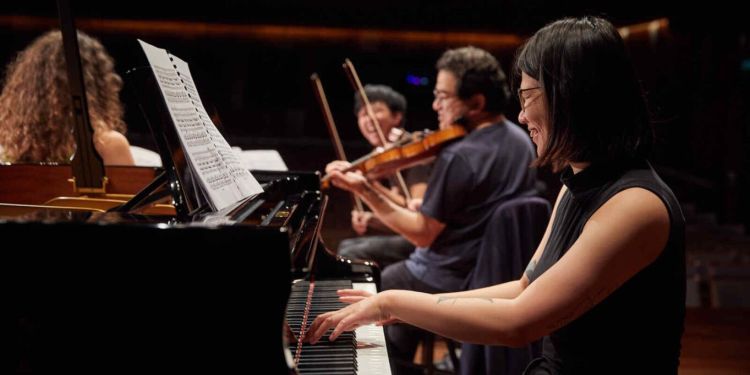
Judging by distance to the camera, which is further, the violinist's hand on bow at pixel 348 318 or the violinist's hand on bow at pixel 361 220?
the violinist's hand on bow at pixel 361 220

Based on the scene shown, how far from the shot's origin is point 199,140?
5.35 feet

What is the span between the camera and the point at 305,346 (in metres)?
1.43

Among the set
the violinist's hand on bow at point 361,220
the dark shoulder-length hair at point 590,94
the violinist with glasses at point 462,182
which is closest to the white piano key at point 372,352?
the dark shoulder-length hair at point 590,94

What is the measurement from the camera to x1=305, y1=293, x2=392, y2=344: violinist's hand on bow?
1.40 metres

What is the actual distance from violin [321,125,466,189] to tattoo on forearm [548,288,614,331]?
193cm

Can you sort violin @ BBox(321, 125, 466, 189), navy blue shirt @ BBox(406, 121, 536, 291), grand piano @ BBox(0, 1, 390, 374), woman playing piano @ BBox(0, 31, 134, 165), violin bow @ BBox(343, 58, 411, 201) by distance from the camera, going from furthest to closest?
violin bow @ BBox(343, 58, 411, 201)
violin @ BBox(321, 125, 466, 189)
navy blue shirt @ BBox(406, 121, 536, 291)
woman playing piano @ BBox(0, 31, 134, 165)
grand piano @ BBox(0, 1, 390, 374)

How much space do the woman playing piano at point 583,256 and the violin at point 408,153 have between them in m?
1.77

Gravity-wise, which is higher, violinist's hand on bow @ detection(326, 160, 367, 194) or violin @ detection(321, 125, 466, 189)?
violin @ detection(321, 125, 466, 189)

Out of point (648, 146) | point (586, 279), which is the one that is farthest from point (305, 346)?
point (648, 146)

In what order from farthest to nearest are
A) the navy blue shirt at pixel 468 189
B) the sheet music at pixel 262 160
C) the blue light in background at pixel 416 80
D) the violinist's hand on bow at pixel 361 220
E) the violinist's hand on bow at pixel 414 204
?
the blue light in background at pixel 416 80 < the violinist's hand on bow at pixel 361 220 < the violinist's hand on bow at pixel 414 204 < the sheet music at pixel 262 160 < the navy blue shirt at pixel 468 189

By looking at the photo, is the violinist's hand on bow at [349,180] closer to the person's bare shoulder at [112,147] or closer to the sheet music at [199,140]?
the person's bare shoulder at [112,147]

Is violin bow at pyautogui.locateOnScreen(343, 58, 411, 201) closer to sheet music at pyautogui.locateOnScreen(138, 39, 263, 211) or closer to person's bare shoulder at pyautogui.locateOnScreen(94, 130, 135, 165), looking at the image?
person's bare shoulder at pyautogui.locateOnScreen(94, 130, 135, 165)

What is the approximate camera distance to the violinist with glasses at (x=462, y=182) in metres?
2.96

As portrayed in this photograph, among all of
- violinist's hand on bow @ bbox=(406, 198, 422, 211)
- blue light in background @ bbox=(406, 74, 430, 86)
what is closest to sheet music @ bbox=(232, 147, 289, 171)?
violinist's hand on bow @ bbox=(406, 198, 422, 211)
